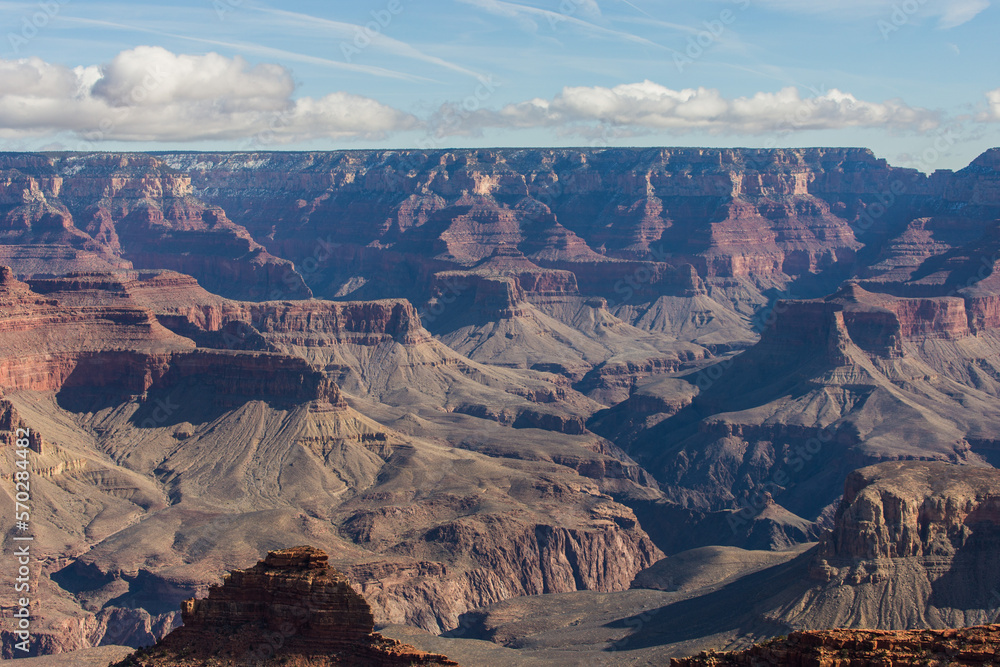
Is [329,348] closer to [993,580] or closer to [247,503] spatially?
[247,503]

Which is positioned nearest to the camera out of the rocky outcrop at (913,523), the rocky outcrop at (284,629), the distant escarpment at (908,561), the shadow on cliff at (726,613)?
the rocky outcrop at (284,629)

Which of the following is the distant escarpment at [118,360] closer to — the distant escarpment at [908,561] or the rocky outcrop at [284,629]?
the distant escarpment at [908,561]

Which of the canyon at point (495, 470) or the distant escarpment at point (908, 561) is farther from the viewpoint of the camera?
the canyon at point (495, 470)

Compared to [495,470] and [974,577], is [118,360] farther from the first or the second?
[974,577]

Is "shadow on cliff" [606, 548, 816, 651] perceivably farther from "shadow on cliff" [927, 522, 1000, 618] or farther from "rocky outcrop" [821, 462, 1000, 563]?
"shadow on cliff" [927, 522, 1000, 618]

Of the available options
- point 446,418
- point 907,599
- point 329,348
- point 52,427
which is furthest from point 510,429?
point 907,599

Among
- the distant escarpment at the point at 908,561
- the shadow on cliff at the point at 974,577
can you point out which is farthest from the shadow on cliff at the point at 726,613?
the shadow on cliff at the point at 974,577
